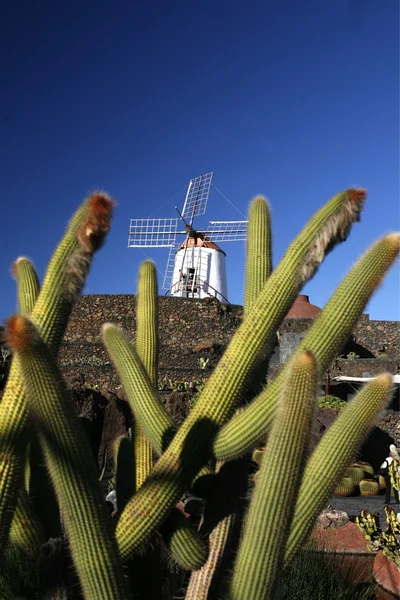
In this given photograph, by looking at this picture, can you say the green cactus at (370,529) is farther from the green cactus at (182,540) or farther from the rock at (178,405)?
the rock at (178,405)

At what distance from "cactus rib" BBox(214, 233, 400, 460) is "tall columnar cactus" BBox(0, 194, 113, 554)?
0.75 metres

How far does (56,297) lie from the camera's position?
7.61 feet

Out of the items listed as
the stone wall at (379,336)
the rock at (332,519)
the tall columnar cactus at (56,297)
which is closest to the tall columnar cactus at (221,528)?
the tall columnar cactus at (56,297)

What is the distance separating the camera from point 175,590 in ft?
10.5

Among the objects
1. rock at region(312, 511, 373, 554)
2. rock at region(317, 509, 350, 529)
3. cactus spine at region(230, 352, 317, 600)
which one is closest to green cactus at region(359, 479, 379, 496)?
rock at region(317, 509, 350, 529)

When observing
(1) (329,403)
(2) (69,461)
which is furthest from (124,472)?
(1) (329,403)

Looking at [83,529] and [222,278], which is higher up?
[222,278]

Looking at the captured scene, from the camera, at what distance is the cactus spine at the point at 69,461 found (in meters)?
1.96

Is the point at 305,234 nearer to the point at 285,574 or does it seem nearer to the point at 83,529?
the point at 83,529

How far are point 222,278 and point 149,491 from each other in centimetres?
3347

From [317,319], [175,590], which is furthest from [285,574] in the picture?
[317,319]

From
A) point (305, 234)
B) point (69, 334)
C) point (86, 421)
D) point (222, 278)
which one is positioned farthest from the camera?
point (222, 278)

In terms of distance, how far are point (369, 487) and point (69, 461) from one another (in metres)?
7.35

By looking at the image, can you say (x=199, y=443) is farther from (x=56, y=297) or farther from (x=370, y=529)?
(x=370, y=529)
